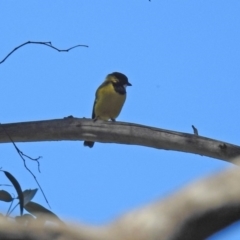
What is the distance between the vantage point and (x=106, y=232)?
369 mm

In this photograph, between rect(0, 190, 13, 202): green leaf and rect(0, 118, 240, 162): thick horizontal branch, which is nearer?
rect(0, 190, 13, 202): green leaf

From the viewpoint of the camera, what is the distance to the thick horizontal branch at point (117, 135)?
2.34 metres

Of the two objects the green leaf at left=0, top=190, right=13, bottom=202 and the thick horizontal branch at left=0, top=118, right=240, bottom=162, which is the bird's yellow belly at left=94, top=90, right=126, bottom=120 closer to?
the thick horizontal branch at left=0, top=118, right=240, bottom=162

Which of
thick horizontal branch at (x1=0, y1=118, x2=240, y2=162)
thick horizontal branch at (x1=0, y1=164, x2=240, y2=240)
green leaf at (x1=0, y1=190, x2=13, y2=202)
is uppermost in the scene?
thick horizontal branch at (x1=0, y1=118, x2=240, y2=162)

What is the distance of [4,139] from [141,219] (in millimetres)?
2163

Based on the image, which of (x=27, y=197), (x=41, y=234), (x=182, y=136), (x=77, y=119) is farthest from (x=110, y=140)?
(x=41, y=234)

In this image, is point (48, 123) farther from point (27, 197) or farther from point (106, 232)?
point (106, 232)

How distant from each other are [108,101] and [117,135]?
2461 mm

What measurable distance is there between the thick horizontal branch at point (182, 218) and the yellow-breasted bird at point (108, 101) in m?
4.36

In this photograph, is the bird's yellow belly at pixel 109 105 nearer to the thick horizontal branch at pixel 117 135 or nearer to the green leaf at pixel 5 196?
the thick horizontal branch at pixel 117 135

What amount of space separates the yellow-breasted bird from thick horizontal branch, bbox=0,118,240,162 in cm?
214

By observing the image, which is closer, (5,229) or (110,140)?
(5,229)

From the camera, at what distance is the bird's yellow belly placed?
4.93 meters

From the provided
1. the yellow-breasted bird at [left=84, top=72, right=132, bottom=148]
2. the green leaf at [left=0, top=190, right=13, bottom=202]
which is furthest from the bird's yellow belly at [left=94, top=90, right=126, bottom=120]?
the green leaf at [left=0, top=190, right=13, bottom=202]
